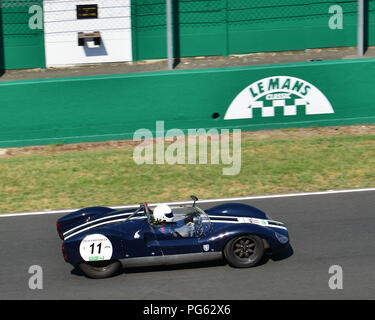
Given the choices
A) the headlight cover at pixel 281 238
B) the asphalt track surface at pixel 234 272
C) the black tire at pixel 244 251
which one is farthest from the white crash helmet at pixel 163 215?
the headlight cover at pixel 281 238

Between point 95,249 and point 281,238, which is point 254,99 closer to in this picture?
point 281,238

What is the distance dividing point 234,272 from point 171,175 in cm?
439

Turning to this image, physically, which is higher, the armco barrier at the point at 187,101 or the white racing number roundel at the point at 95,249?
the armco barrier at the point at 187,101

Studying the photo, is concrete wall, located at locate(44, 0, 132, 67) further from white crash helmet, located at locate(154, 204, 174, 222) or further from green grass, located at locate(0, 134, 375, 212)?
white crash helmet, located at locate(154, 204, 174, 222)

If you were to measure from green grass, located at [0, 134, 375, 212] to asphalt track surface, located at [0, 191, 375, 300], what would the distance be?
145 cm

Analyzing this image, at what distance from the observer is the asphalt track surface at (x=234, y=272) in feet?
24.1

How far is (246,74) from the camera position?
13664mm

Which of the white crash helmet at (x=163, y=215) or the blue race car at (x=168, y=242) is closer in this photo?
the blue race car at (x=168, y=242)

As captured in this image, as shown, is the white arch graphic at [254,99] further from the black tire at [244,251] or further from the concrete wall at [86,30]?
the black tire at [244,251]

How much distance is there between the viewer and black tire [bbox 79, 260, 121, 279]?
7879mm

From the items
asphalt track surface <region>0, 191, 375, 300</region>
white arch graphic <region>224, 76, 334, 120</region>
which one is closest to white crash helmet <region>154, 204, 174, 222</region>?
asphalt track surface <region>0, 191, 375, 300</region>

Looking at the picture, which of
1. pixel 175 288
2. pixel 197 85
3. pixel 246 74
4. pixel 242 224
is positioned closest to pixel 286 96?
pixel 246 74
